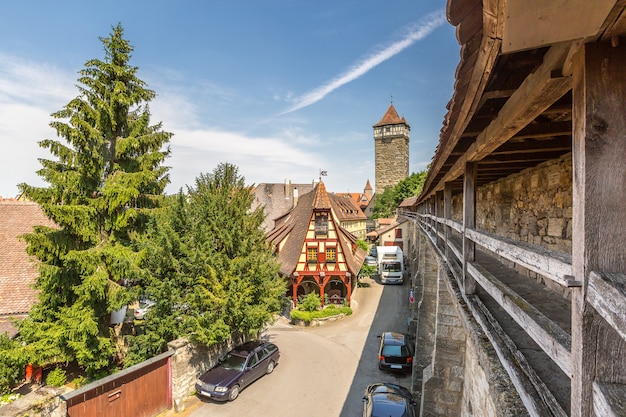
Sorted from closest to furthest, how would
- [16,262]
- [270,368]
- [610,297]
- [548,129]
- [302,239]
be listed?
1. [610,297]
2. [548,129]
3. [270,368]
4. [16,262]
5. [302,239]

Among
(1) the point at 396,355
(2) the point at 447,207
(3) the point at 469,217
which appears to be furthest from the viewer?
(1) the point at 396,355

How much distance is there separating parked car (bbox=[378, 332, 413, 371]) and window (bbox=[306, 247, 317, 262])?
24.9 feet

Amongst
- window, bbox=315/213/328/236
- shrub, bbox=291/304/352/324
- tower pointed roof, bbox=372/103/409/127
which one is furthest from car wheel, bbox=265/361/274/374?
tower pointed roof, bbox=372/103/409/127

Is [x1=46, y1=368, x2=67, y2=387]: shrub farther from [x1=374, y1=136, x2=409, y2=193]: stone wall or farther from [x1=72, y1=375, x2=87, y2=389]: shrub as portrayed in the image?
[x1=374, y1=136, x2=409, y2=193]: stone wall

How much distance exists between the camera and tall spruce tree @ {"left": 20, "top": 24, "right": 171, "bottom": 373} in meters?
9.25

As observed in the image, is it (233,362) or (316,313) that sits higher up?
(233,362)

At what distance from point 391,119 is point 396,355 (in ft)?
177

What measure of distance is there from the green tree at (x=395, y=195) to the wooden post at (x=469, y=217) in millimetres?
42906

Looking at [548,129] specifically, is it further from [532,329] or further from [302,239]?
[302,239]

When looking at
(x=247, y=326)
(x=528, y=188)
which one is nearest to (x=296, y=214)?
(x=247, y=326)

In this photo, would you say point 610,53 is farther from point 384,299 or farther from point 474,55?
point 384,299

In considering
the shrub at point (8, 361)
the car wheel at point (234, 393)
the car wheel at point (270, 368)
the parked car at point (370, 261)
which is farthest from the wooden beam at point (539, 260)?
the parked car at point (370, 261)

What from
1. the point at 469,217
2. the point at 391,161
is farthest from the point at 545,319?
the point at 391,161

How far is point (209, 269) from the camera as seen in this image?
10688 mm
